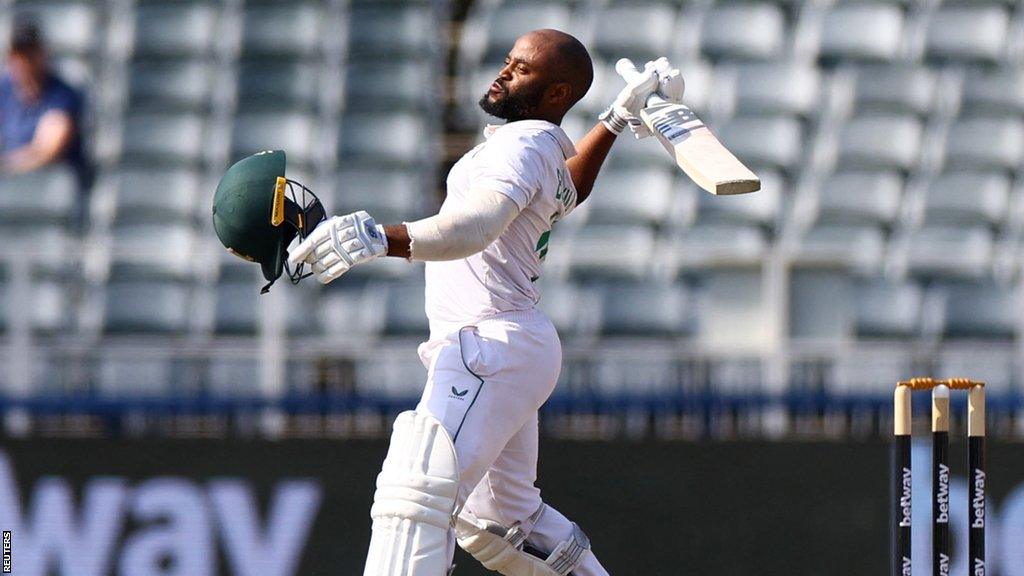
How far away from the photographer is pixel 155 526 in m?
6.85

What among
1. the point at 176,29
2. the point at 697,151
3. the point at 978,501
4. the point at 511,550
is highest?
the point at 176,29

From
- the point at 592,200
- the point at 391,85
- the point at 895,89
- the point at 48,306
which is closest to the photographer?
the point at 48,306

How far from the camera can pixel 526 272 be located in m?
4.32

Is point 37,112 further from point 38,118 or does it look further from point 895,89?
point 895,89

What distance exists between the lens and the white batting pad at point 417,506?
3973mm

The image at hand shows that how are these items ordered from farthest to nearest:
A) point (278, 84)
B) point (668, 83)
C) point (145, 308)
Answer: point (278, 84) < point (145, 308) < point (668, 83)

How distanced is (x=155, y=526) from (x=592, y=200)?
3.36m

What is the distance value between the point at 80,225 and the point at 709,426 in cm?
396

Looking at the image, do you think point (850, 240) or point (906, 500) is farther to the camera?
point (850, 240)

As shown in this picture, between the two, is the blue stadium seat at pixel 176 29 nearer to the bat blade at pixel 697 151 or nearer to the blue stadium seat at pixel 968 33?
the blue stadium seat at pixel 968 33

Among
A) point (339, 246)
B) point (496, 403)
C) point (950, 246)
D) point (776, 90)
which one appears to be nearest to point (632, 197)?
point (776, 90)

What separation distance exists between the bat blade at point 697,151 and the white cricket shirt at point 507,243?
25 centimetres

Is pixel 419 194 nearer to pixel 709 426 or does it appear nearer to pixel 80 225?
pixel 80 225

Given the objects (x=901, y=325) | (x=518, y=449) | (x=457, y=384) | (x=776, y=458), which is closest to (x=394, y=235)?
(x=457, y=384)
